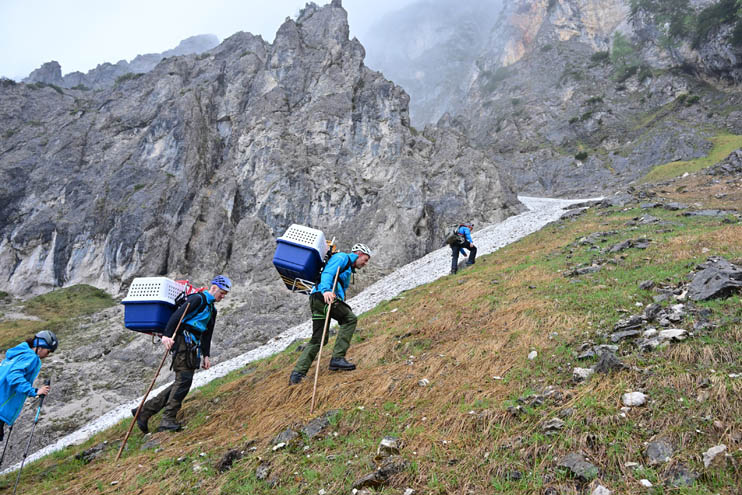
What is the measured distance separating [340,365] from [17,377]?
602 centimetres

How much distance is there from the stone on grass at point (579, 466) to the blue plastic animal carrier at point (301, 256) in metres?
5.76

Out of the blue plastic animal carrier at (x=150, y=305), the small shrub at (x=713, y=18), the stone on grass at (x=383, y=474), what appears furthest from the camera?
the small shrub at (x=713, y=18)

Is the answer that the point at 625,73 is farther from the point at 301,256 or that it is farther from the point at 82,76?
the point at 82,76

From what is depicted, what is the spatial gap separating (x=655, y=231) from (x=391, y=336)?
1246 centimetres

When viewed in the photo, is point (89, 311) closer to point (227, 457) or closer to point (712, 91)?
point (227, 457)

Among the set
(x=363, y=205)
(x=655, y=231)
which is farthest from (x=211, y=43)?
(x=655, y=231)

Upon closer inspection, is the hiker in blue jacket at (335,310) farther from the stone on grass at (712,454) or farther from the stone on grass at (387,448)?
the stone on grass at (712,454)

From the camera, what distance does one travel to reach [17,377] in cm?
731

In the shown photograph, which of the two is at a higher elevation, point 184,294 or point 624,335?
point 184,294

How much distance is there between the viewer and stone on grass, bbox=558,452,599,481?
404 cm

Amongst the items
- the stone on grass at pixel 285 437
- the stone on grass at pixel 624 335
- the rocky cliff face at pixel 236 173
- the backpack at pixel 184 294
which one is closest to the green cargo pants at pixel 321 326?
the stone on grass at pixel 285 437

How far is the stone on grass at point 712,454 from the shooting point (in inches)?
148

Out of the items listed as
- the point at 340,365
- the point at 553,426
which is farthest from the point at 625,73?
the point at 553,426

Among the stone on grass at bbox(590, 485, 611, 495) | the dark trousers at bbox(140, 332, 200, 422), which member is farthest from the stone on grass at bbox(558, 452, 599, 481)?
the dark trousers at bbox(140, 332, 200, 422)
